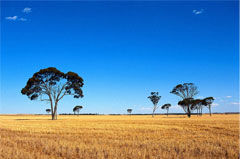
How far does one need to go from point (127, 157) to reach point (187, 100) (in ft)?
220

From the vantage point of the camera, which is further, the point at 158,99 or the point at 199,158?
the point at 158,99

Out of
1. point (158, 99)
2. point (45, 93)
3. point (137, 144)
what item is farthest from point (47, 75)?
point (158, 99)

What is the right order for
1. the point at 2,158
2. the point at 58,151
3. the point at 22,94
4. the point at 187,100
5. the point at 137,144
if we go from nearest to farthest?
the point at 2,158, the point at 58,151, the point at 137,144, the point at 22,94, the point at 187,100

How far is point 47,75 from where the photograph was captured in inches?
1957

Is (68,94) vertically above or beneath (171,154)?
above

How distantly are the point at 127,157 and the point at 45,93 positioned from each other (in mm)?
44240

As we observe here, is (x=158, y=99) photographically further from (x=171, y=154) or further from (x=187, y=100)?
(x=171, y=154)

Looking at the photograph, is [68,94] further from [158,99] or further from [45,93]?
[158,99]

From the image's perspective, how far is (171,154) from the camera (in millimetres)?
9883

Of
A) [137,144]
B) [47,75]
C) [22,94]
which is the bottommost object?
[137,144]

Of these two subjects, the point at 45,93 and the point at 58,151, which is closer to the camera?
the point at 58,151

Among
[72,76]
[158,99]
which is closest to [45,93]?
[72,76]

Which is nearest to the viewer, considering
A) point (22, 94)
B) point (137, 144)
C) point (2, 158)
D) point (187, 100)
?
point (2, 158)

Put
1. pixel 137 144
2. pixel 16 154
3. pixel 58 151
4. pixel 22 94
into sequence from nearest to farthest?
pixel 16 154 < pixel 58 151 < pixel 137 144 < pixel 22 94
